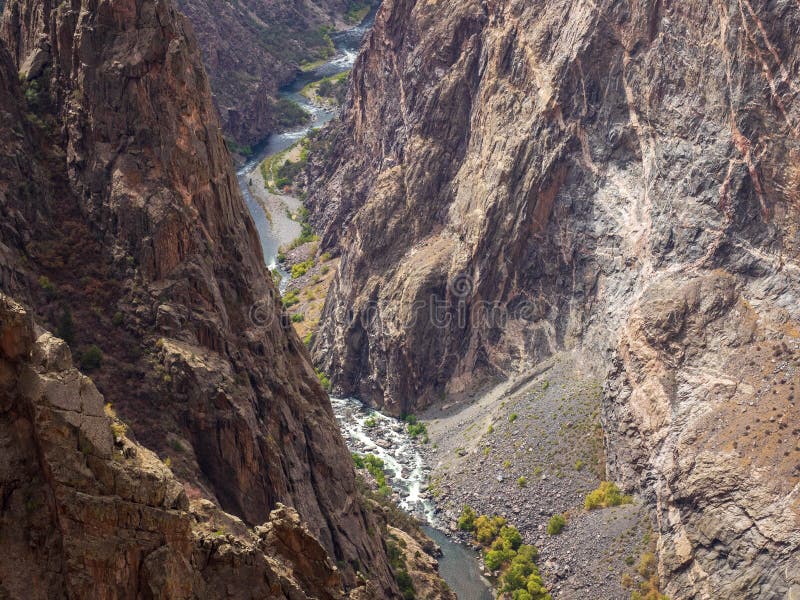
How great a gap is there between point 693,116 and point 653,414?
3396 centimetres

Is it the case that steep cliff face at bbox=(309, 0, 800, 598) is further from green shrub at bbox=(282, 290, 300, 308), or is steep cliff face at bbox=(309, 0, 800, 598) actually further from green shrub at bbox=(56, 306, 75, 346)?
green shrub at bbox=(56, 306, 75, 346)

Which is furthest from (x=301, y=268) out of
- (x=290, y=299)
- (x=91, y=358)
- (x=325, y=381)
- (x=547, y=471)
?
(x=91, y=358)

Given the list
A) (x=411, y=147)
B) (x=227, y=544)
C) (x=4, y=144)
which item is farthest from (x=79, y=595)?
(x=411, y=147)

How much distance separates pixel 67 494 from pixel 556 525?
84054mm

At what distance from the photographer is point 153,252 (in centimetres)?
7438

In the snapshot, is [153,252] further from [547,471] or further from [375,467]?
[375,467]

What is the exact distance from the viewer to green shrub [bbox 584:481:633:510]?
113500mm

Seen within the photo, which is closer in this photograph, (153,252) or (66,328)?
(66,328)

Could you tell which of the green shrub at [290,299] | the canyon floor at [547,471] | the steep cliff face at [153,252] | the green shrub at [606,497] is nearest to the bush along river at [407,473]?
the canyon floor at [547,471]

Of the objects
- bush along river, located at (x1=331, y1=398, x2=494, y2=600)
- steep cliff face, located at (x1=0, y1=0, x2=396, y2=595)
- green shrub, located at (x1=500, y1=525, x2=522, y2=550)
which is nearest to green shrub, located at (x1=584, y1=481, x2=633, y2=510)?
green shrub, located at (x1=500, y1=525, x2=522, y2=550)

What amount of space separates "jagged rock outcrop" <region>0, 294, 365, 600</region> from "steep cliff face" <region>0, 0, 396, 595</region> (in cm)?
2723

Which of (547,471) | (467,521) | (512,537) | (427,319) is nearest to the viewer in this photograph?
(512,537)

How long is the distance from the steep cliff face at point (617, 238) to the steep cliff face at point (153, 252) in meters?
37.7

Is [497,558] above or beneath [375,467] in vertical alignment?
beneath
